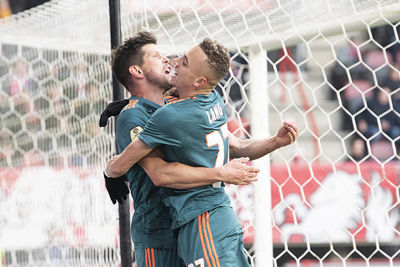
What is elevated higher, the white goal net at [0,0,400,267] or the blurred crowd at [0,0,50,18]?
the blurred crowd at [0,0,50,18]

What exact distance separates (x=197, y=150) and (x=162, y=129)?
14 cm

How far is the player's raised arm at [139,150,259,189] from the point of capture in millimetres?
1880

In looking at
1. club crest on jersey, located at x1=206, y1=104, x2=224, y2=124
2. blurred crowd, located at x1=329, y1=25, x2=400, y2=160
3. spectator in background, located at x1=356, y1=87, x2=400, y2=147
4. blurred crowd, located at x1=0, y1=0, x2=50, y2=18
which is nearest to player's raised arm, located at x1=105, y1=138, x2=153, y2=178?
club crest on jersey, located at x1=206, y1=104, x2=224, y2=124

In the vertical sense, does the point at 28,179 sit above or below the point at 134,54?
below

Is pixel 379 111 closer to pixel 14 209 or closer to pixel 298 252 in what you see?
pixel 298 252

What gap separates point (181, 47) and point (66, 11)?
0.70m

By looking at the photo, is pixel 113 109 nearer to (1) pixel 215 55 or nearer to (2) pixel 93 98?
(1) pixel 215 55

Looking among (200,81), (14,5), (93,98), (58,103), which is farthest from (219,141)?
(14,5)

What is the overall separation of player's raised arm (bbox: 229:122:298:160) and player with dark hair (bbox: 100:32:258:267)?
9.6 inches

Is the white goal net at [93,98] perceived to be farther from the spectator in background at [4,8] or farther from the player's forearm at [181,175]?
the spectator in background at [4,8]

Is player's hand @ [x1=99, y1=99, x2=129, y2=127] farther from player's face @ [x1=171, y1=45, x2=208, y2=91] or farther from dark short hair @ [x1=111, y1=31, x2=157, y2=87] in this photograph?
player's face @ [x1=171, y1=45, x2=208, y2=91]

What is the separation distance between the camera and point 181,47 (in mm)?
2994

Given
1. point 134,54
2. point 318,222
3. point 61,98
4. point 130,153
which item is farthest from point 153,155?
point 318,222

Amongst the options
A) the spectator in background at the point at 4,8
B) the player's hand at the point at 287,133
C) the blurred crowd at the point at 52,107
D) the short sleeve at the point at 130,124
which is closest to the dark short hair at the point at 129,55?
the short sleeve at the point at 130,124
